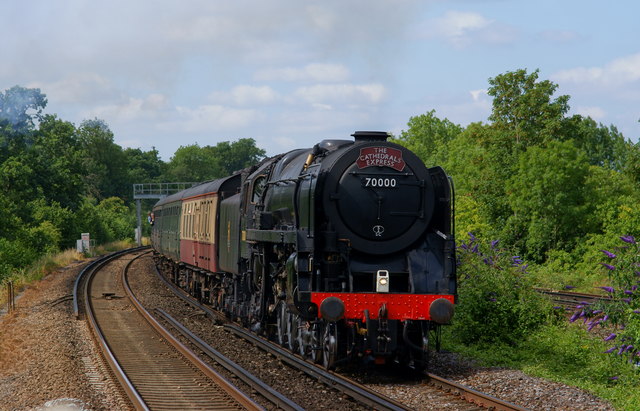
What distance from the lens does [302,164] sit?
12133mm

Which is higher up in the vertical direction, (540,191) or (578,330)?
(540,191)

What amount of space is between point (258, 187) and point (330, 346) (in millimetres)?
4878

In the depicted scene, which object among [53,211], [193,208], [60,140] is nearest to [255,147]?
[60,140]

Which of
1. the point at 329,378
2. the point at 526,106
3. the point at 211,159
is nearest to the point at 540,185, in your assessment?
the point at 526,106

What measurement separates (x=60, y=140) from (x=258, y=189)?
47644 mm

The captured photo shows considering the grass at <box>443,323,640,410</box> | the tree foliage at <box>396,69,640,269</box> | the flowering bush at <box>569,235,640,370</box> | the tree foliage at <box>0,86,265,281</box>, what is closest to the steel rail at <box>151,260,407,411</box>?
the grass at <box>443,323,640,410</box>

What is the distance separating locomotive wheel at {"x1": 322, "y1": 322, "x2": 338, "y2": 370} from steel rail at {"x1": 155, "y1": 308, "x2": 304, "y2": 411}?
3.58 ft

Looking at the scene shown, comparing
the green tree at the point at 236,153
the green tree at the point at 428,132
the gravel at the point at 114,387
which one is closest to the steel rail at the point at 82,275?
the gravel at the point at 114,387

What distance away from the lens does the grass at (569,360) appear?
9623mm

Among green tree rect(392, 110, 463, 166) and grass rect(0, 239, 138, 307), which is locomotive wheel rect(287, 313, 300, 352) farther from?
green tree rect(392, 110, 463, 166)

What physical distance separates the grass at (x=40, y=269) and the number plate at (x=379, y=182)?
577 inches

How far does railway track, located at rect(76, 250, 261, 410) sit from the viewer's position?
31.2 ft

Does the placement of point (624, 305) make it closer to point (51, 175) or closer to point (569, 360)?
point (569, 360)

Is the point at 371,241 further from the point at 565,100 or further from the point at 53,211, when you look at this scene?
the point at 53,211
